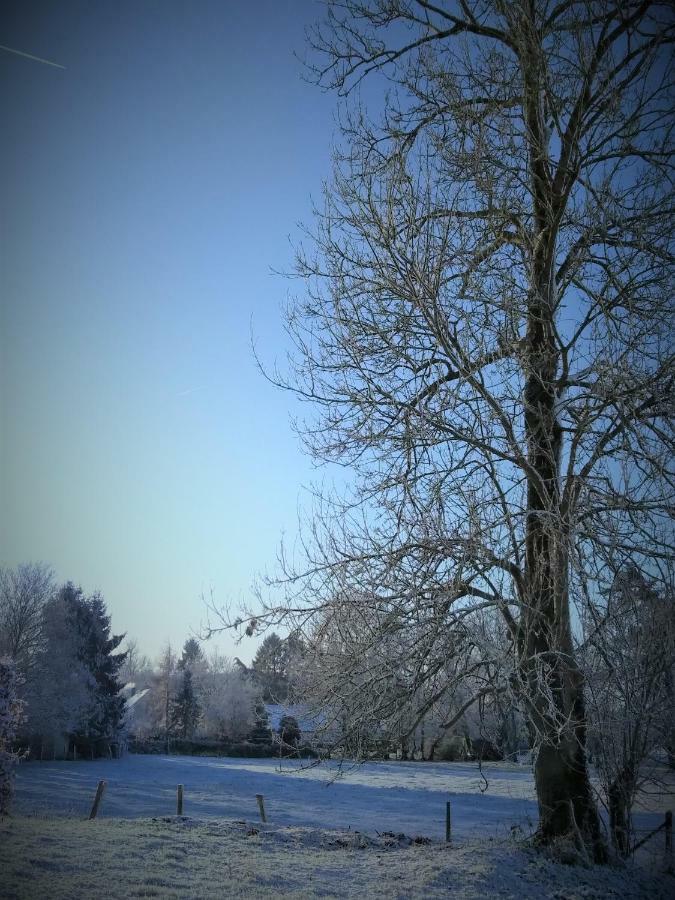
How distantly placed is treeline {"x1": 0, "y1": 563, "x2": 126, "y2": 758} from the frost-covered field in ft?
21.8

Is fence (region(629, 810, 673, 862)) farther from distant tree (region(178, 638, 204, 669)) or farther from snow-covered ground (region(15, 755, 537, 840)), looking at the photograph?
distant tree (region(178, 638, 204, 669))

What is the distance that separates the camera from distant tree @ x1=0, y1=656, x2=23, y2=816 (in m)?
14.6

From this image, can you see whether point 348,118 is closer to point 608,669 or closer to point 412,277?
point 412,277

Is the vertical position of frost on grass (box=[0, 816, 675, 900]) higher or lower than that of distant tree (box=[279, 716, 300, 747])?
lower

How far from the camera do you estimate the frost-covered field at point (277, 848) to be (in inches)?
261

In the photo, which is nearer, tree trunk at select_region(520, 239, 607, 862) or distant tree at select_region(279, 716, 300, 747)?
tree trunk at select_region(520, 239, 607, 862)

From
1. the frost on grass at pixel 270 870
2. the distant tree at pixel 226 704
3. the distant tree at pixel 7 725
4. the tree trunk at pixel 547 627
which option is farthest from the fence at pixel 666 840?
the distant tree at pixel 226 704

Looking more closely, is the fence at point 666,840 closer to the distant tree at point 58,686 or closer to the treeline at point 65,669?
the treeline at point 65,669

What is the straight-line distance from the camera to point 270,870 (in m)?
9.14

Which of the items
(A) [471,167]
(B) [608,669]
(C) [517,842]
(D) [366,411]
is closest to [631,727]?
(B) [608,669]

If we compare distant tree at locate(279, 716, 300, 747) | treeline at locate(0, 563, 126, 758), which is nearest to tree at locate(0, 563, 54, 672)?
treeline at locate(0, 563, 126, 758)

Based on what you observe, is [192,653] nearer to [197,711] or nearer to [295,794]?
[197,711]

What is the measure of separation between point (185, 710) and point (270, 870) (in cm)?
5549

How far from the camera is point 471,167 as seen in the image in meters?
6.41
